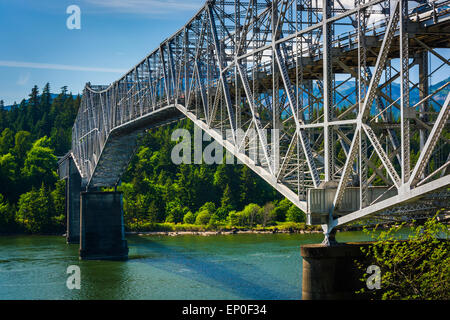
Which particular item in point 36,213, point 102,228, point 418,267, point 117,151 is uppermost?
point 117,151

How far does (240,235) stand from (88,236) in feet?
90.6

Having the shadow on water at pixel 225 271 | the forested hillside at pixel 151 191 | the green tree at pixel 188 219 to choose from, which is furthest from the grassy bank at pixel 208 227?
the shadow on water at pixel 225 271

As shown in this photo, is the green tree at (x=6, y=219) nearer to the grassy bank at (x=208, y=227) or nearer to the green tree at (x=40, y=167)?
the grassy bank at (x=208, y=227)

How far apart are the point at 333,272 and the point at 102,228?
43581mm

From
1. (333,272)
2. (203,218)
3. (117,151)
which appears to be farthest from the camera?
(203,218)

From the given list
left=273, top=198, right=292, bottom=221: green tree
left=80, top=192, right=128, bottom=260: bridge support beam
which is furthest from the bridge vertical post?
left=273, top=198, right=292, bottom=221: green tree

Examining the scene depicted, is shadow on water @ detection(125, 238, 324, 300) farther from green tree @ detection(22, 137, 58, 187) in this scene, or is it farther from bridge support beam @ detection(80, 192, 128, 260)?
green tree @ detection(22, 137, 58, 187)

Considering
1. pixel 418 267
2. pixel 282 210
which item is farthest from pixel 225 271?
pixel 282 210

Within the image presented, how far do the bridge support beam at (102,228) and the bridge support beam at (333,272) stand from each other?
131ft

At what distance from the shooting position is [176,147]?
131 metres

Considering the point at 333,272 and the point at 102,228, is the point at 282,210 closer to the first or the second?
the point at 102,228

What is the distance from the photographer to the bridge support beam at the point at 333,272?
2375 cm

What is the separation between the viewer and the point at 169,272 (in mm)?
49875
